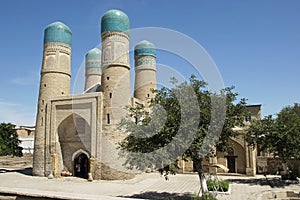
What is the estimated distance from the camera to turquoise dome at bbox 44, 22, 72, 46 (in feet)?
75.2

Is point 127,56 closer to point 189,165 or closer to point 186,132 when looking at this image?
point 189,165

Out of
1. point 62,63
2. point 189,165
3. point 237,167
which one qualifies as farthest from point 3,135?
point 237,167

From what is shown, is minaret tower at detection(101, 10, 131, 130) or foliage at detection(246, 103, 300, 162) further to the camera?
minaret tower at detection(101, 10, 131, 130)

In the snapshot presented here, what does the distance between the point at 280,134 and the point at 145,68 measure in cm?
1582

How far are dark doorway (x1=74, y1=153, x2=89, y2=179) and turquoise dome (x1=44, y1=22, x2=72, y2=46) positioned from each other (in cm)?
941

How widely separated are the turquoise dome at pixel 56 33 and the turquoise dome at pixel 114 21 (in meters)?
3.79

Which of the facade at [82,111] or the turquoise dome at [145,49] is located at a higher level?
the turquoise dome at [145,49]

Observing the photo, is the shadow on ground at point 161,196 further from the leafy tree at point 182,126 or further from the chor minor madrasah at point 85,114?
the chor minor madrasah at point 85,114

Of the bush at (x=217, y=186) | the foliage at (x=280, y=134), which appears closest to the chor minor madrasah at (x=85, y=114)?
the foliage at (x=280, y=134)

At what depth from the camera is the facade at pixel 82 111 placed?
19516 mm

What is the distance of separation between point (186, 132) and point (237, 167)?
47.1ft

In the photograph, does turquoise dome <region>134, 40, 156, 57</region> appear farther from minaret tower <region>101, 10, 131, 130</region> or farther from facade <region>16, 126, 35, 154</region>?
facade <region>16, 126, 35, 154</region>

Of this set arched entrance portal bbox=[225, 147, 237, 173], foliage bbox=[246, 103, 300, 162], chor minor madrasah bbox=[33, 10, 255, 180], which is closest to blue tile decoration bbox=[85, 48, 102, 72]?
chor minor madrasah bbox=[33, 10, 255, 180]

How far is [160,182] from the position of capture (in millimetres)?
17875
